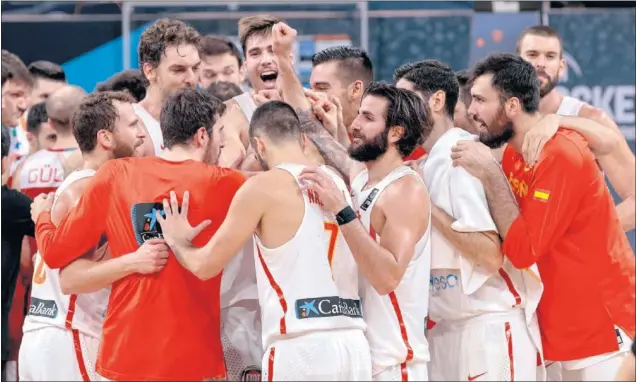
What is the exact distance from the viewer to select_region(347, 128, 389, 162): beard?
561 cm

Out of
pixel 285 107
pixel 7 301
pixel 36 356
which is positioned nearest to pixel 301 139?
pixel 285 107

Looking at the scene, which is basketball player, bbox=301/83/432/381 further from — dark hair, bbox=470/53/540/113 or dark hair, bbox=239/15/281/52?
dark hair, bbox=239/15/281/52

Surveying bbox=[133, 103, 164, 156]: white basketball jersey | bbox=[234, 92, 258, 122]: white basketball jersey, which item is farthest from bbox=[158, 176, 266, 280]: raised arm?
bbox=[234, 92, 258, 122]: white basketball jersey

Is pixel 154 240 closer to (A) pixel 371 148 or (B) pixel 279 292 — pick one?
(B) pixel 279 292

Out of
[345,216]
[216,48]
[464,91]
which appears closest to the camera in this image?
[345,216]

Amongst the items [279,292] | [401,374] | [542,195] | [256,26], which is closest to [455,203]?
[542,195]

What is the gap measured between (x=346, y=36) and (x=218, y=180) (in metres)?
5.99

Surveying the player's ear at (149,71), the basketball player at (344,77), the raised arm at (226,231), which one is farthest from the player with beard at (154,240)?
the basketball player at (344,77)

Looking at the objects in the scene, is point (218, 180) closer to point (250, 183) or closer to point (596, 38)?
point (250, 183)

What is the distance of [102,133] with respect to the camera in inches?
233

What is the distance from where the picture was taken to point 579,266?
229 inches

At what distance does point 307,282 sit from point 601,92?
640cm

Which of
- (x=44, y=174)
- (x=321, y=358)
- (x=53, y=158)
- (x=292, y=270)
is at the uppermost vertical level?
(x=53, y=158)

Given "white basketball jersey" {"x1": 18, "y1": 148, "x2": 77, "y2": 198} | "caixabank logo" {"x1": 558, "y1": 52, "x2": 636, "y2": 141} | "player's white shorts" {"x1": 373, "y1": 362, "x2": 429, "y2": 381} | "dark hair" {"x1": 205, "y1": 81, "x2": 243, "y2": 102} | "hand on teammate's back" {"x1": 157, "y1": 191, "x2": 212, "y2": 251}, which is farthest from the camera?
"caixabank logo" {"x1": 558, "y1": 52, "x2": 636, "y2": 141}
